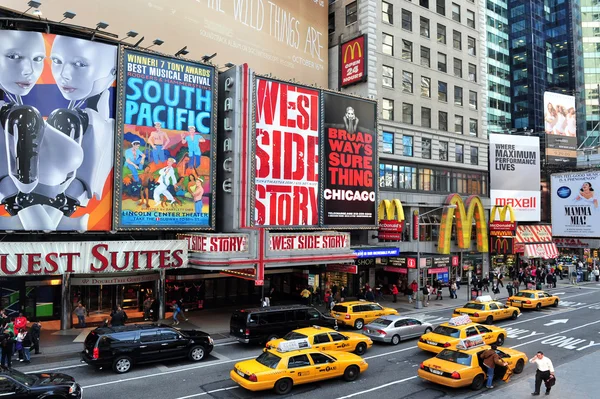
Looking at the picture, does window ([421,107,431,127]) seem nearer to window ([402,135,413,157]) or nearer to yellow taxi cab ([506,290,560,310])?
window ([402,135,413,157])

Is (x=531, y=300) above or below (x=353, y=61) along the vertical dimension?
below

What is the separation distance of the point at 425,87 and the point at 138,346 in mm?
37478

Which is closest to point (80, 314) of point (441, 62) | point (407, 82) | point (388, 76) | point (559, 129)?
point (388, 76)

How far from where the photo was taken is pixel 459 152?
50406mm

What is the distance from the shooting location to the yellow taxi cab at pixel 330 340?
2042cm

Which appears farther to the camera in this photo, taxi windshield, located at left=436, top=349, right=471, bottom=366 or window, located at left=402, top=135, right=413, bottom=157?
window, located at left=402, top=135, right=413, bottom=157

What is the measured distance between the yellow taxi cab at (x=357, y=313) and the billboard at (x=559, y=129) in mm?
52799

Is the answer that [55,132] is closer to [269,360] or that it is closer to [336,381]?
[269,360]

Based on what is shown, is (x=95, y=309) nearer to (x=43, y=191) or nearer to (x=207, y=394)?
(x=43, y=191)

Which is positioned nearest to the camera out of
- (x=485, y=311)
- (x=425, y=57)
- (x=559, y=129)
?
(x=485, y=311)

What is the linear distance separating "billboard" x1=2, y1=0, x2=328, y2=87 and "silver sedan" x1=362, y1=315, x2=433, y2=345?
75.7 ft

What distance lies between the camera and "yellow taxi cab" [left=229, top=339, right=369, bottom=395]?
54.8 ft

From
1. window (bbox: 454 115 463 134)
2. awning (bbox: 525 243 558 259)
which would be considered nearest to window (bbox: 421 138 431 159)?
window (bbox: 454 115 463 134)

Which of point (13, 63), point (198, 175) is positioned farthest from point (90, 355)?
point (13, 63)
